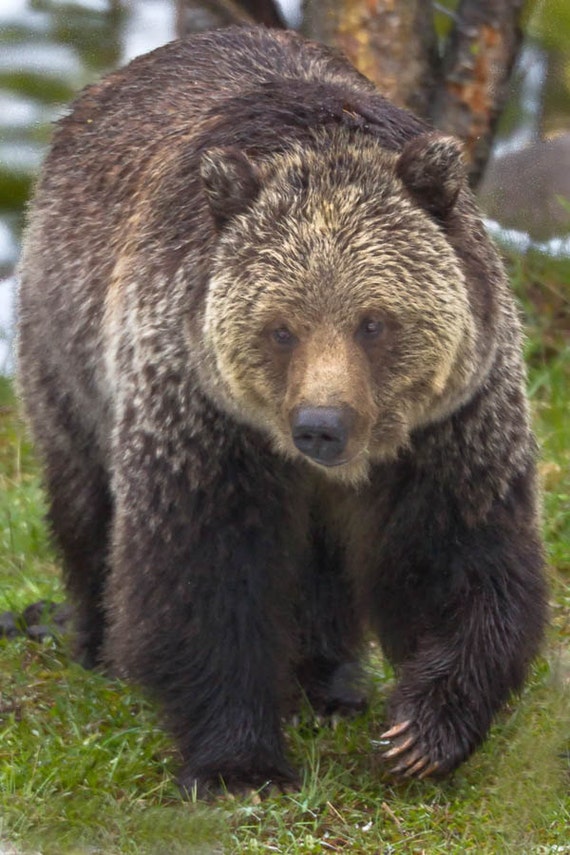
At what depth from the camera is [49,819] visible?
16.3 feet

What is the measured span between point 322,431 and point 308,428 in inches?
1.6

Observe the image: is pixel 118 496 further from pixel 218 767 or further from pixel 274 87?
pixel 274 87

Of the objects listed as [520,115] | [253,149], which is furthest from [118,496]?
[520,115]

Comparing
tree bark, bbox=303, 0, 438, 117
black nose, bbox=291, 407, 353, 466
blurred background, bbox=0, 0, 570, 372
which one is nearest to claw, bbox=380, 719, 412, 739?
black nose, bbox=291, 407, 353, 466

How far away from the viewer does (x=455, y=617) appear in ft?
17.9

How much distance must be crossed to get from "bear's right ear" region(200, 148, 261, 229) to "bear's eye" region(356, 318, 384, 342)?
541 millimetres


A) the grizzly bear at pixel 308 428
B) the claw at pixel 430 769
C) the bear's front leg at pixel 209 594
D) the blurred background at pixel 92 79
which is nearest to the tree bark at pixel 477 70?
the blurred background at pixel 92 79

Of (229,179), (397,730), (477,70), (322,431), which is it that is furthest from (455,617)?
(477,70)

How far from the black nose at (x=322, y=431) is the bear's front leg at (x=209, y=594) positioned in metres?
0.50

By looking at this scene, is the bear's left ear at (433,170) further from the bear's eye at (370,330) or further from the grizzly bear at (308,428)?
the bear's eye at (370,330)

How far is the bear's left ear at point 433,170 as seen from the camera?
16.9 feet

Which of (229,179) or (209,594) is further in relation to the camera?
(209,594)

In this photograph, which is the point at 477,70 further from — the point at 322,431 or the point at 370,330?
the point at 322,431

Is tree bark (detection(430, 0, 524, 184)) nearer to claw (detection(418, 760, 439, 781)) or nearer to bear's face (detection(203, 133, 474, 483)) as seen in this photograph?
bear's face (detection(203, 133, 474, 483))
